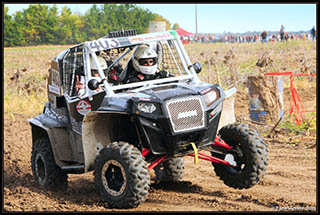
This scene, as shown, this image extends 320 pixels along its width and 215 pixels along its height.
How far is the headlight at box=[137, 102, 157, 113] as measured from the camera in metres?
6.04

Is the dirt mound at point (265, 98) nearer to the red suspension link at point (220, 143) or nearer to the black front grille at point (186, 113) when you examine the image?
the red suspension link at point (220, 143)

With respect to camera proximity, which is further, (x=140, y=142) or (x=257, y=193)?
(x=257, y=193)

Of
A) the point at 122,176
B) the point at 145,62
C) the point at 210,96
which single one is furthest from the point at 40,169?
the point at 210,96

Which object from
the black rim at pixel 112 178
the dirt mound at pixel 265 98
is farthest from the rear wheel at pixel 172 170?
the dirt mound at pixel 265 98

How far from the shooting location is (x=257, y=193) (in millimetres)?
7133

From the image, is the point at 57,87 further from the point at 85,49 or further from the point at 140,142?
the point at 140,142

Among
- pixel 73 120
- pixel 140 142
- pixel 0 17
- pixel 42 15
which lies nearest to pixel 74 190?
pixel 73 120

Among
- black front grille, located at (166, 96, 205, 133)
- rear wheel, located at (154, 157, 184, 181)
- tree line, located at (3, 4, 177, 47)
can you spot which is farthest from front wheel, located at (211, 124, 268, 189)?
tree line, located at (3, 4, 177, 47)

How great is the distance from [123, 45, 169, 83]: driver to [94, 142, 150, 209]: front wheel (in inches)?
54.0

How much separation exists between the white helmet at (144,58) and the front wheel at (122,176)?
1.43m

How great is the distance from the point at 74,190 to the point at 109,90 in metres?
2.28

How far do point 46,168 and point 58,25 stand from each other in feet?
154

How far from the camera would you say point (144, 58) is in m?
7.21

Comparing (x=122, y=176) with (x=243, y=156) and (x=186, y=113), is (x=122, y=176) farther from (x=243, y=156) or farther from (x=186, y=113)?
(x=243, y=156)
